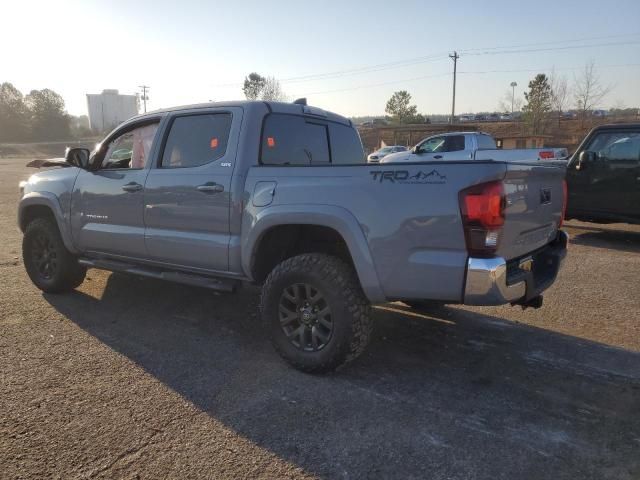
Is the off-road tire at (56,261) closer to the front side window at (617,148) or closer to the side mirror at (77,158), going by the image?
the side mirror at (77,158)

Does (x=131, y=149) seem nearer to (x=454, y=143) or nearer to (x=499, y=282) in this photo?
(x=499, y=282)

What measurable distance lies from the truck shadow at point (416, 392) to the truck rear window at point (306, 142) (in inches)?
61.9

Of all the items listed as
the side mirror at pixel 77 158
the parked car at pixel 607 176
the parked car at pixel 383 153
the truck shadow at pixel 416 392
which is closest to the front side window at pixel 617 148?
the parked car at pixel 607 176

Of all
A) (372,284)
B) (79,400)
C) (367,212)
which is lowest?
(79,400)

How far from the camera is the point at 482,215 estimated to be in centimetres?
293

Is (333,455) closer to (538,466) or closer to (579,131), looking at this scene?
(538,466)

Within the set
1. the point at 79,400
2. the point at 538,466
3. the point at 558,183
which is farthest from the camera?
the point at 558,183


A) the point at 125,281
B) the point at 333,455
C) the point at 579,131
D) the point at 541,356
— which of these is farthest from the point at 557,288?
the point at 579,131

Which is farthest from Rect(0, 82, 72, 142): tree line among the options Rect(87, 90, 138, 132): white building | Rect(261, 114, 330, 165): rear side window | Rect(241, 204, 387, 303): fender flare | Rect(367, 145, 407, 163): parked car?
Rect(241, 204, 387, 303): fender flare

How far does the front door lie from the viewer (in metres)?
4.63

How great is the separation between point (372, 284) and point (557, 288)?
11.3ft

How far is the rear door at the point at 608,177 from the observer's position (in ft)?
27.1

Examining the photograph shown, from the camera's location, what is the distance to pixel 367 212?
3260mm

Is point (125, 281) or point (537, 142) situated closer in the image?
point (125, 281)
